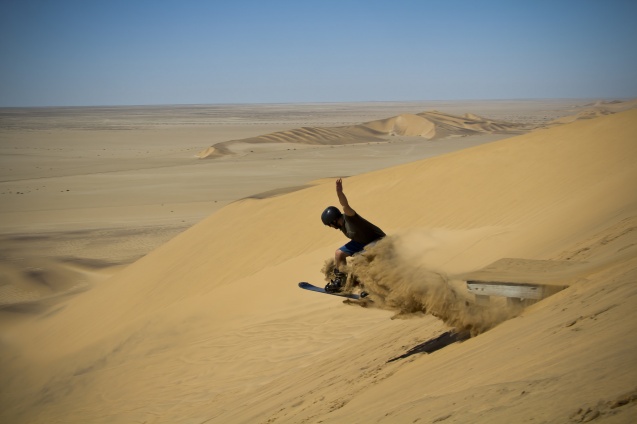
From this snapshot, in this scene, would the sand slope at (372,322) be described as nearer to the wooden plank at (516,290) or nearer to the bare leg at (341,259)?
the wooden plank at (516,290)

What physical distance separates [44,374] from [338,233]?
19.5 feet

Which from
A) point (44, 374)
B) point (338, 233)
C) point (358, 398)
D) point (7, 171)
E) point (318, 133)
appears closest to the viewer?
point (358, 398)

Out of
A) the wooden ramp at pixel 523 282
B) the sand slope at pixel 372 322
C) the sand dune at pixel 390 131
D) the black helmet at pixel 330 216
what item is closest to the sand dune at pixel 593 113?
the sand dune at pixel 390 131

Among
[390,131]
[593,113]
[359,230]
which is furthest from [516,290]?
[593,113]

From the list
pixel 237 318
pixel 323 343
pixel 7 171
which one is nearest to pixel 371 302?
pixel 323 343

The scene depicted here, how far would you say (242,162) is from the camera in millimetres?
47500

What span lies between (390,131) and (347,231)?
65.8 metres

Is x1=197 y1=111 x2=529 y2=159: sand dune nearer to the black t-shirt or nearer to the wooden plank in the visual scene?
the black t-shirt

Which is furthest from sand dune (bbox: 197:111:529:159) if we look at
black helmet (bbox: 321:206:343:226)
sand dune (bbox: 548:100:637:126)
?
black helmet (bbox: 321:206:343:226)

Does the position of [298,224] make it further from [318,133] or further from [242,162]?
[318,133]

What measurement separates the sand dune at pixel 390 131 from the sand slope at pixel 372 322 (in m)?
42.0

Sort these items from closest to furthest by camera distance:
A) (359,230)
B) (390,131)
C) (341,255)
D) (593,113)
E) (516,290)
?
(516,290) < (359,230) < (341,255) < (593,113) < (390,131)

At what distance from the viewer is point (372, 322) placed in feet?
28.6

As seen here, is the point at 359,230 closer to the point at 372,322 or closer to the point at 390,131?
the point at 372,322
